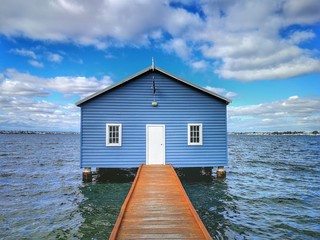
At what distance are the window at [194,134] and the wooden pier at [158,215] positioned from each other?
5.20m

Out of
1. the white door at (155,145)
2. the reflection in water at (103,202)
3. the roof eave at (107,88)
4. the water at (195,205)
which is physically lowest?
the water at (195,205)

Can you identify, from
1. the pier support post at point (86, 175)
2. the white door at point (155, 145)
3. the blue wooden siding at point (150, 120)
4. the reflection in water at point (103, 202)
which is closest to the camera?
the reflection in water at point (103, 202)

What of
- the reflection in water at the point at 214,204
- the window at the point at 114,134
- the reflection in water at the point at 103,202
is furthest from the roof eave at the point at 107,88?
the reflection in water at the point at 214,204

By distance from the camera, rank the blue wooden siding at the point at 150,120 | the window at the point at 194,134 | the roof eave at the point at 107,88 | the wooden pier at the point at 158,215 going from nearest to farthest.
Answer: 1. the wooden pier at the point at 158,215
2. the roof eave at the point at 107,88
3. the blue wooden siding at the point at 150,120
4. the window at the point at 194,134

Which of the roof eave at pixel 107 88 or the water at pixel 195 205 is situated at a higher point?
the roof eave at pixel 107 88

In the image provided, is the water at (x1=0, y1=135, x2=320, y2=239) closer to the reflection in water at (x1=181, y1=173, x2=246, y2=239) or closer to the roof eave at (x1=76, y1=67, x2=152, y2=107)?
the reflection in water at (x1=181, y1=173, x2=246, y2=239)

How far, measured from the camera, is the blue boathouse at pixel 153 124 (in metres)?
15.5

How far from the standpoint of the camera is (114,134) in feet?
51.4

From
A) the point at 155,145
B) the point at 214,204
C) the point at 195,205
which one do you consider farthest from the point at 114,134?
the point at 214,204

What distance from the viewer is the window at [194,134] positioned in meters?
16.0

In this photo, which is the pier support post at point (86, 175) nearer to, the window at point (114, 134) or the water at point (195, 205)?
the water at point (195, 205)

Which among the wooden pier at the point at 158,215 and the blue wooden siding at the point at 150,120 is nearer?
the wooden pier at the point at 158,215

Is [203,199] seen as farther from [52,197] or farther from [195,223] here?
[52,197]

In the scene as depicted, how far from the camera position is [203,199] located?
1327cm
